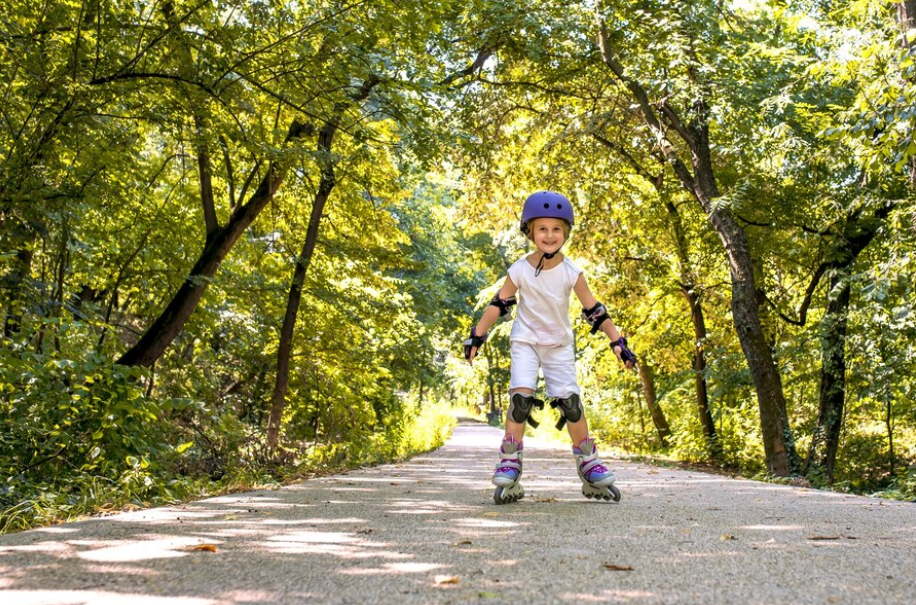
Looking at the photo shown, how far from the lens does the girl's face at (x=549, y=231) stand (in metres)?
5.64

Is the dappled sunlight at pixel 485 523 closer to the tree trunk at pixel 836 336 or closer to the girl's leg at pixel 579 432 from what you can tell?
the girl's leg at pixel 579 432

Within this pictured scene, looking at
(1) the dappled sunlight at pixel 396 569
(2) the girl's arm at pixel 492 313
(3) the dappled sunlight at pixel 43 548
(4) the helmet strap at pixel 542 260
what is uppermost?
(4) the helmet strap at pixel 542 260

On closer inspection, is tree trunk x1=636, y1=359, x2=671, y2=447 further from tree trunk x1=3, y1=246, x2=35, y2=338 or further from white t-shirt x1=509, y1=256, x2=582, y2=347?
tree trunk x1=3, y1=246, x2=35, y2=338

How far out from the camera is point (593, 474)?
5664mm

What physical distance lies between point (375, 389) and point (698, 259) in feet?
20.9

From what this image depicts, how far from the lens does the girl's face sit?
564 cm

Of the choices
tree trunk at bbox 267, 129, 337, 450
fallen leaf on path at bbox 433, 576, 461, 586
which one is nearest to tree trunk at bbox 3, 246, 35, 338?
tree trunk at bbox 267, 129, 337, 450

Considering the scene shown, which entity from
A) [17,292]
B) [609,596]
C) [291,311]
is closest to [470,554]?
[609,596]

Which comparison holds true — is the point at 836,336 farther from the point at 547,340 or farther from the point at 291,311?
the point at 291,311

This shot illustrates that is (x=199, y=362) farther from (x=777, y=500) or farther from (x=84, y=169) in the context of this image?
(x=777, y=500)

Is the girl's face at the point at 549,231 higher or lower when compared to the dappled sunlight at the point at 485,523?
higher

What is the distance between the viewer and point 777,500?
5801mm

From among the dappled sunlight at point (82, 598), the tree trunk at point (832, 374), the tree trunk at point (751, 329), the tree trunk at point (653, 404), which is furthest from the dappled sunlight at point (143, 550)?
the tree trunk at point (653, 404)

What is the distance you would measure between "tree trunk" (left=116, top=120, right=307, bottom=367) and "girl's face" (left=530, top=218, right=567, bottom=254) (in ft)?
13.7
